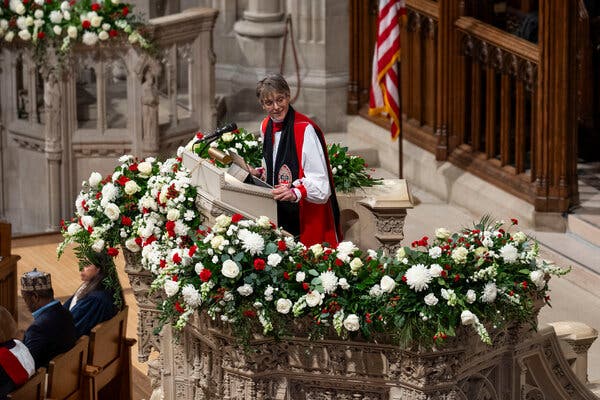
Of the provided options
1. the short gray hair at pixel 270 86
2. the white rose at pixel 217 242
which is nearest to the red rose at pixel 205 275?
the white rose at pixel 217 242

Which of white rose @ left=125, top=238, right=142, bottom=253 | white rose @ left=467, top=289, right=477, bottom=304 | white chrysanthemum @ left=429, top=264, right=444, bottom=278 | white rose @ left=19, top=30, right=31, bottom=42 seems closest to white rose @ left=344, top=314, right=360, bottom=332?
white chrysanthemum @ left=429, top=264, right=444, bottom=278

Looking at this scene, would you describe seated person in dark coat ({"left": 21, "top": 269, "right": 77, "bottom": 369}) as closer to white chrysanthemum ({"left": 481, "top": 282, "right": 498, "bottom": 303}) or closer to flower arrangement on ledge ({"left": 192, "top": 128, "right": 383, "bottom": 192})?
flower arrangement on ledge ({"left": 192, "top": 128, "right": 383, "bottom": 192})

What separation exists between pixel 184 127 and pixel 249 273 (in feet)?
23.5

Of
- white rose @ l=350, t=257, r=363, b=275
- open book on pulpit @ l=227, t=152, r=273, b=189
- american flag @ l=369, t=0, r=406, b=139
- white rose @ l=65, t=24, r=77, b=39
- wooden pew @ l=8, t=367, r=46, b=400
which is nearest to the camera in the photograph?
white rose @ l=350, t=257, r=363, b=275

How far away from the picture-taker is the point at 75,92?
46.2ft

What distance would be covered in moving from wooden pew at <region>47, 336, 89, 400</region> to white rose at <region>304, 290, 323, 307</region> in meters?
1.74

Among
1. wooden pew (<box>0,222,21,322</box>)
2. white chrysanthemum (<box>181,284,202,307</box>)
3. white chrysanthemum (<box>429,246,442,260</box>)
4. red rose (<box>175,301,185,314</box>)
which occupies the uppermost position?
white chrysanthemum (<box>429,246,442,260</box>)

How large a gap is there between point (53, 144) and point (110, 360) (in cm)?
515

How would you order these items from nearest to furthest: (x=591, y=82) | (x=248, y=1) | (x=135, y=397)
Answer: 1. (x=135, y=397)
2. (x=591, y=82)
3. (x=248, y=1)

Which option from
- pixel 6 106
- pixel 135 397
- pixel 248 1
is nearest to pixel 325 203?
pixel 135 397

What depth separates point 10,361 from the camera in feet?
27.1

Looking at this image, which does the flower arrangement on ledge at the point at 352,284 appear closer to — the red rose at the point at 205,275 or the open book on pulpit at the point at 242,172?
the red rose at the point at 205,275

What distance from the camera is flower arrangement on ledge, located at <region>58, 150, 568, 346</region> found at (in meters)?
7.19

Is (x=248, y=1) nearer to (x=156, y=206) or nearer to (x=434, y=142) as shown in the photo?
(x=434, y=142)
